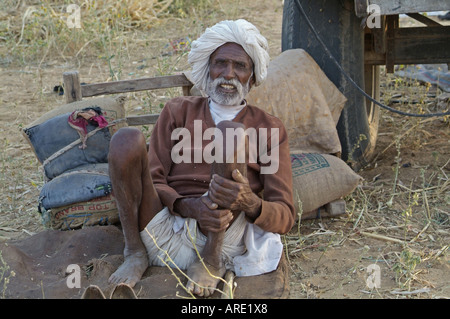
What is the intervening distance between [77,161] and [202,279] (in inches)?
50.3

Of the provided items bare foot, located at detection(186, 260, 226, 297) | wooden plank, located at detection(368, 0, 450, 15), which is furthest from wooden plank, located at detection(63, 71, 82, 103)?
wooden plank, located at detection(368, 0, 450, 15)

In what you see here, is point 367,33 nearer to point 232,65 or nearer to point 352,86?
point 352,86

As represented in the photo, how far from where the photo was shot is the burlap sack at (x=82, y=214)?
355 cm

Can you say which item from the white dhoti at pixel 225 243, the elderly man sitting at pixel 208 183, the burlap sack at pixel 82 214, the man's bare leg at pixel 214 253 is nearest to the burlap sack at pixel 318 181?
the elderly man sitting at pixel 208 183

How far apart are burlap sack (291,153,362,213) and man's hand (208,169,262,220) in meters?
0.82

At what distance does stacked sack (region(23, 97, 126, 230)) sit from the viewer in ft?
11.6

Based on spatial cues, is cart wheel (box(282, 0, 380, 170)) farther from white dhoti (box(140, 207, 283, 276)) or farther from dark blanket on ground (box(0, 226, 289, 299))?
dark blanket on ground (box(0, 226, 289, 299))

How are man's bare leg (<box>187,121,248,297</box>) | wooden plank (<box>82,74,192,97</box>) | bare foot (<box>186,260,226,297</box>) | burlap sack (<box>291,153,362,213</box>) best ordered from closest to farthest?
man's bare leg (<box>187,121,248,297</box>), bare foot (<box>186,260,226,297</box>), burlap sack (<box>291,153,362,213</box>), wooden plank (<box>82,74,192,97</box>)

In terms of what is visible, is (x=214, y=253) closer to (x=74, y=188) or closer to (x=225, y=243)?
(x=225, y=243)

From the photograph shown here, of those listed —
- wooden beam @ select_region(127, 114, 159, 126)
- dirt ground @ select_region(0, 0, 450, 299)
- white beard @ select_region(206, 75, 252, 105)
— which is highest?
white beard @ select_region(206, 75, 252, 105)

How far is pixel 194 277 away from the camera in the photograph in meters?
2.88

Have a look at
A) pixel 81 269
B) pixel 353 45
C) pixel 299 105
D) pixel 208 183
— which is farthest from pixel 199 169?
pixel 353 45

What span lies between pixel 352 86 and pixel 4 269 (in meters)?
2.55

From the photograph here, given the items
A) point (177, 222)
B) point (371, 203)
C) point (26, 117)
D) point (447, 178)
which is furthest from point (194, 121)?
point (26, 117)
